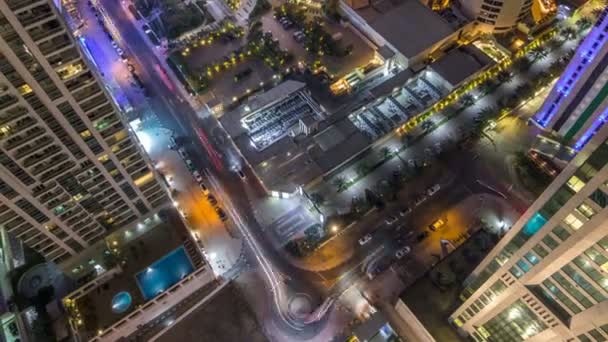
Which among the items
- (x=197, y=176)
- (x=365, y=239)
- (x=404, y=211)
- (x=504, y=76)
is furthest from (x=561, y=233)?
(x=504, y=76)

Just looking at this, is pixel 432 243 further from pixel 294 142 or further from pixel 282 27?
pixel 282 27

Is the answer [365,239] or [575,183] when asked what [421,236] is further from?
[575,183]

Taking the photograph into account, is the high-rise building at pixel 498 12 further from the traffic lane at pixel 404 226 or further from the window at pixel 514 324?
the window at pixel 514 324

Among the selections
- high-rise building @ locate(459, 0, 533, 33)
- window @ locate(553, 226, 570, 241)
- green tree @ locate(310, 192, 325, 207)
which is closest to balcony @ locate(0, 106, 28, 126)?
green tree @ locate(310, 192, 325, 207)

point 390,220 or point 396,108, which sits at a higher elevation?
point 396,108

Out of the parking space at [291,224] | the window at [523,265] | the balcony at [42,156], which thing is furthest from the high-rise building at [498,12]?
the balcony at [42,156]

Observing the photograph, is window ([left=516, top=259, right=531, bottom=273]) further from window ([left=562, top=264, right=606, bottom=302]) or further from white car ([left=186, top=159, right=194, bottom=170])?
white car ([left=186, top=159, right=194, bottom=170])
